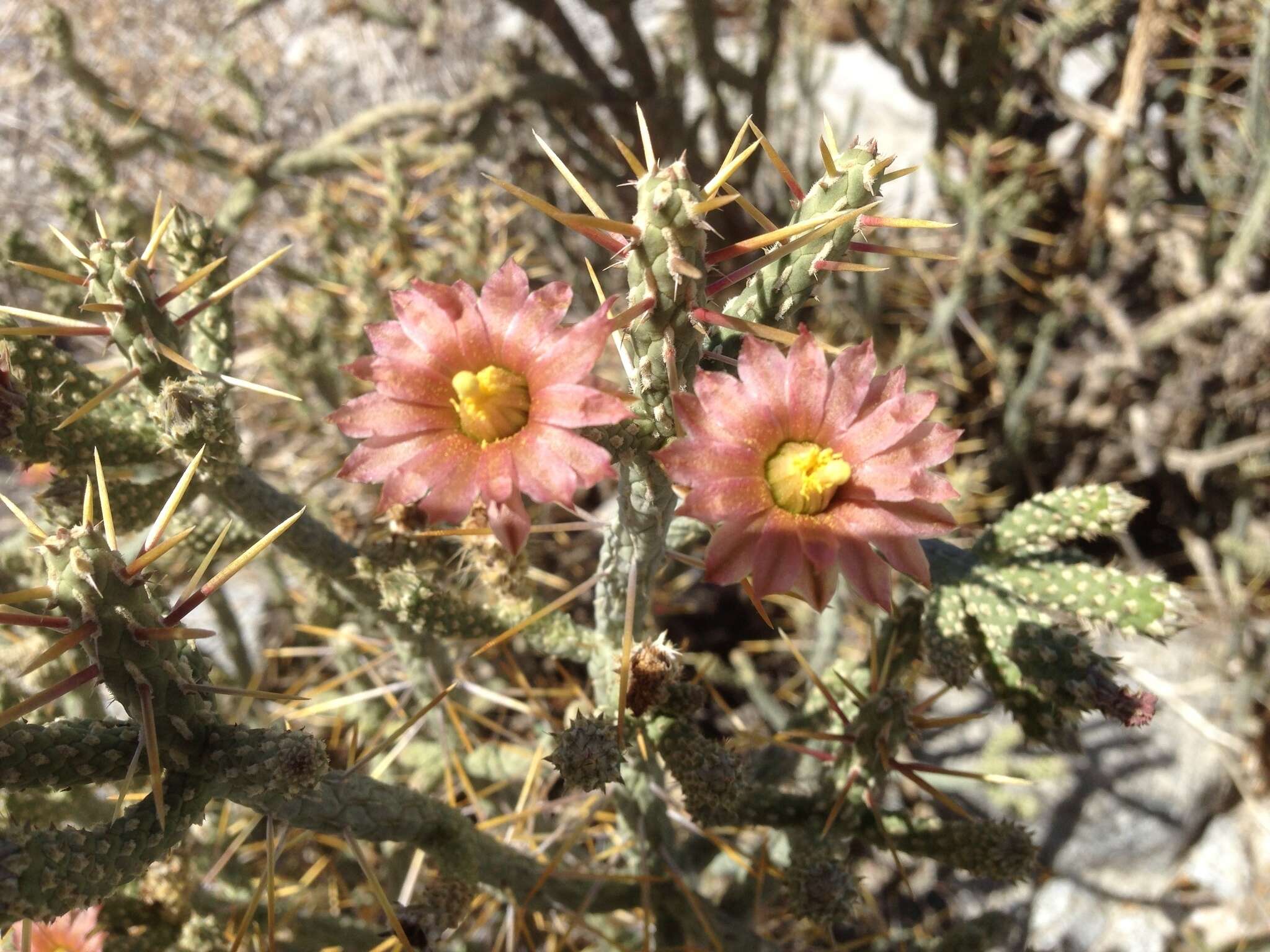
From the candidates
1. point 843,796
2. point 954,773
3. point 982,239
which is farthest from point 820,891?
point 982,239

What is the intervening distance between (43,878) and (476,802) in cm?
106

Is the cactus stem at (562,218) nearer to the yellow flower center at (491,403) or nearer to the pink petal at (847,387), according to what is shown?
the yellow flower center at (491,403)

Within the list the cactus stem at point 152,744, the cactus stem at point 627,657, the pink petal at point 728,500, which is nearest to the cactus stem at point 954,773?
the cactus stem at point 627,657

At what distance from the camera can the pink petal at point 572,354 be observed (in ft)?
2.74

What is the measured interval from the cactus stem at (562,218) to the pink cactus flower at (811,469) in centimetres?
21

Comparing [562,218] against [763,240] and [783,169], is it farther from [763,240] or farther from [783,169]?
[783,169]

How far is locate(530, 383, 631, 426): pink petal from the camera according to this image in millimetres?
827

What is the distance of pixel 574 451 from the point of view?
2.81 feet

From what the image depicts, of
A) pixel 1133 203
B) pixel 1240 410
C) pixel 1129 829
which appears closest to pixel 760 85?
pixel 1133 203

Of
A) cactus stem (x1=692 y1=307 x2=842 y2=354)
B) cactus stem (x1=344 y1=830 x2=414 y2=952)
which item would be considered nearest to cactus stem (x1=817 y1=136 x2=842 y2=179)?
cactus stem (x1=692 y1=307 x2=842 y2=354)

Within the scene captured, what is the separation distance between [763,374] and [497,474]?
307 mm

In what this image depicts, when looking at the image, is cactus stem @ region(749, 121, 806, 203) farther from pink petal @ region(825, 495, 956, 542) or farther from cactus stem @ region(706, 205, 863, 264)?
pink petal @ region(825, 495, 956, 542)

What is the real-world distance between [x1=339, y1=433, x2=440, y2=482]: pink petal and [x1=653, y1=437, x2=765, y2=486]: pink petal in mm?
253

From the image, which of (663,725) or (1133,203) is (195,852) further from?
→ (1133,203)
